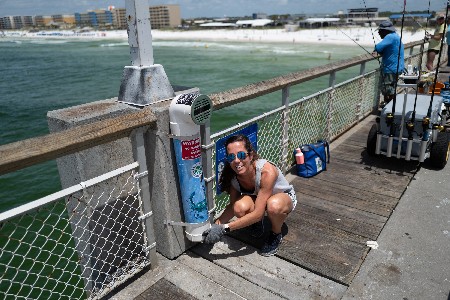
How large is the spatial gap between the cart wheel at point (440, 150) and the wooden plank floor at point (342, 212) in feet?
0.81

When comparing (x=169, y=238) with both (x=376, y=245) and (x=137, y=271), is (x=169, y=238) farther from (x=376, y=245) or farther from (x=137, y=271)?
(x=376, y=245)

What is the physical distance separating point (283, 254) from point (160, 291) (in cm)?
104

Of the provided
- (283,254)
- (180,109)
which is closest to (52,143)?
(180,109)

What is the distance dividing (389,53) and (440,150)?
2.23 m

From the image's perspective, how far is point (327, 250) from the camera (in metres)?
A: 3.04

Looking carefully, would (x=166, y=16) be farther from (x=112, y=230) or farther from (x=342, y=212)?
(x=112, y=230)

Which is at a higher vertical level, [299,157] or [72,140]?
[72,140]

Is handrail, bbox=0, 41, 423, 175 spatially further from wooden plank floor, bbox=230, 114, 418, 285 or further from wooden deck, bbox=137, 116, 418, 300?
wooden plank floor, bbox=230, 114, 418, 285

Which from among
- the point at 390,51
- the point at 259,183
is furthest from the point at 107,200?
the point at 390,51

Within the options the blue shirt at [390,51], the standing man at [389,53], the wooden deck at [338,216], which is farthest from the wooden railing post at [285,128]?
the blue shirt at [390,51]

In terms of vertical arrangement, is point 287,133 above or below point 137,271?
above

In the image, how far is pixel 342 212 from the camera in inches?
143

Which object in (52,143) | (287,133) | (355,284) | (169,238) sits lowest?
(355,284)

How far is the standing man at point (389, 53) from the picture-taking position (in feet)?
19.0
